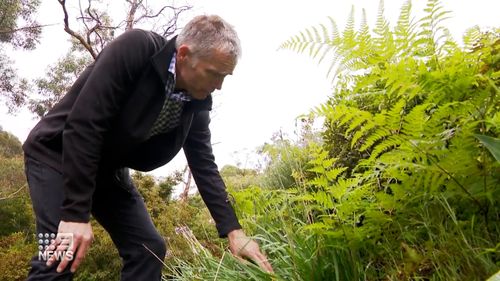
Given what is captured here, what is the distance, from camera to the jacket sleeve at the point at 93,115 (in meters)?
1.68

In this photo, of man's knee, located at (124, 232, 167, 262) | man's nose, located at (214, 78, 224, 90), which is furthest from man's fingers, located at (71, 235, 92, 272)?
man's nose, located at (214, 78, 224, 90)

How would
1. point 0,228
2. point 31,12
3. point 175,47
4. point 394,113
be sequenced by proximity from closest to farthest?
point 394,113, point 175,47, point 0,228, point 31,12

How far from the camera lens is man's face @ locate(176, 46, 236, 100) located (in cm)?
197

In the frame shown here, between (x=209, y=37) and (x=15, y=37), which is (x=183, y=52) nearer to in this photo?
(x=209, y=37)

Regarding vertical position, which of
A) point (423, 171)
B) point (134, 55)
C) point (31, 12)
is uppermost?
point (31, 12)

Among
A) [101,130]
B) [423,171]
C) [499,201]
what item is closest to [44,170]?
[101,130]

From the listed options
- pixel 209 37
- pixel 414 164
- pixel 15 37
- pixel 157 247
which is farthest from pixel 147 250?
pixel 15 37

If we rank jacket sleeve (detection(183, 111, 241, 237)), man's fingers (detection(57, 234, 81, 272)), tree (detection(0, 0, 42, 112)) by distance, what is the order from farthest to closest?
tree (detection(0, 0, 42, 112)), jacket sleeve (detection(183, 111, 241, 237)), man's fingers (detection(57, 234, 81, 272))

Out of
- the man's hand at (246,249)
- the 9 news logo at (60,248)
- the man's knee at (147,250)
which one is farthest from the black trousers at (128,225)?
the 9 news logo at (60,248)

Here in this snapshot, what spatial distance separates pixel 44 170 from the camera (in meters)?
1.92

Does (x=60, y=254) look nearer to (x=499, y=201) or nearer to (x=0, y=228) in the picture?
(x=499, y=201)

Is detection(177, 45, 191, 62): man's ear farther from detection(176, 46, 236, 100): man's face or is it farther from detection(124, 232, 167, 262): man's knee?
detection(124, 232, 167, 262): man's knee

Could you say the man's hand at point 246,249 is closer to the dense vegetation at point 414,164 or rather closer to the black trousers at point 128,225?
the dense vegetation at point 414,164

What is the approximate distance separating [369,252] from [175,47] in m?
1.19
